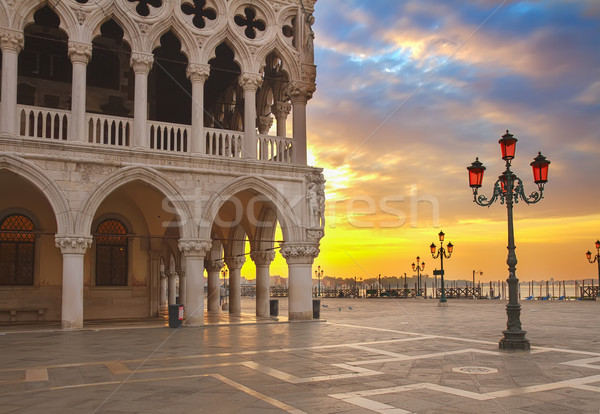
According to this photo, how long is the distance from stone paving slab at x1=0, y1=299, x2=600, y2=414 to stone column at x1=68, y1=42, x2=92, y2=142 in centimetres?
636

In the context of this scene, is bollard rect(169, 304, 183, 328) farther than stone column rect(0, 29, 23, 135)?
Yes

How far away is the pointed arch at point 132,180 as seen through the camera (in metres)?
17.9

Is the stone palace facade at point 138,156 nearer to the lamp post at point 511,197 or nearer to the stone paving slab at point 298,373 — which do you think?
the stone paving slab at point 298,373

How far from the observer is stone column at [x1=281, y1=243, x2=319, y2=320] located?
21031mm

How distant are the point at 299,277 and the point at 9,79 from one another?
11.6 metres

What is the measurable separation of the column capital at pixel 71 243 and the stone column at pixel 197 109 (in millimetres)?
4778

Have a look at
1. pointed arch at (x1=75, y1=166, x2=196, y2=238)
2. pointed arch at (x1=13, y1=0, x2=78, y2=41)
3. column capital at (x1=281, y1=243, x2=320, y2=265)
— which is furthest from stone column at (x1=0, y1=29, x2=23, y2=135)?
column capital at (x1=281, y1=243, x2=320, y2=265)

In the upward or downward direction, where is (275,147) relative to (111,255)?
upward

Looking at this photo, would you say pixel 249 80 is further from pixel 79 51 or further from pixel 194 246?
pixel 194 246

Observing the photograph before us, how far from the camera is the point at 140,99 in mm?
19422

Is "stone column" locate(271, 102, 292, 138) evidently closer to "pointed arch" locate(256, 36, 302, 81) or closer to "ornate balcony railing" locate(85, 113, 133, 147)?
"pointed arch" locate(256, 36, 302, 81)

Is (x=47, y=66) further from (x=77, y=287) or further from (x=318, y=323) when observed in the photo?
(x=318, y=323)

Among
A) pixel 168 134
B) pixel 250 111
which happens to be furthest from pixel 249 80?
pixel 168 134

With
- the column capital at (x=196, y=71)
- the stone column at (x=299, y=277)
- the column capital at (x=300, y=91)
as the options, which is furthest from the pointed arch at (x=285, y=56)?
the stone column at (x=299, y=277)
